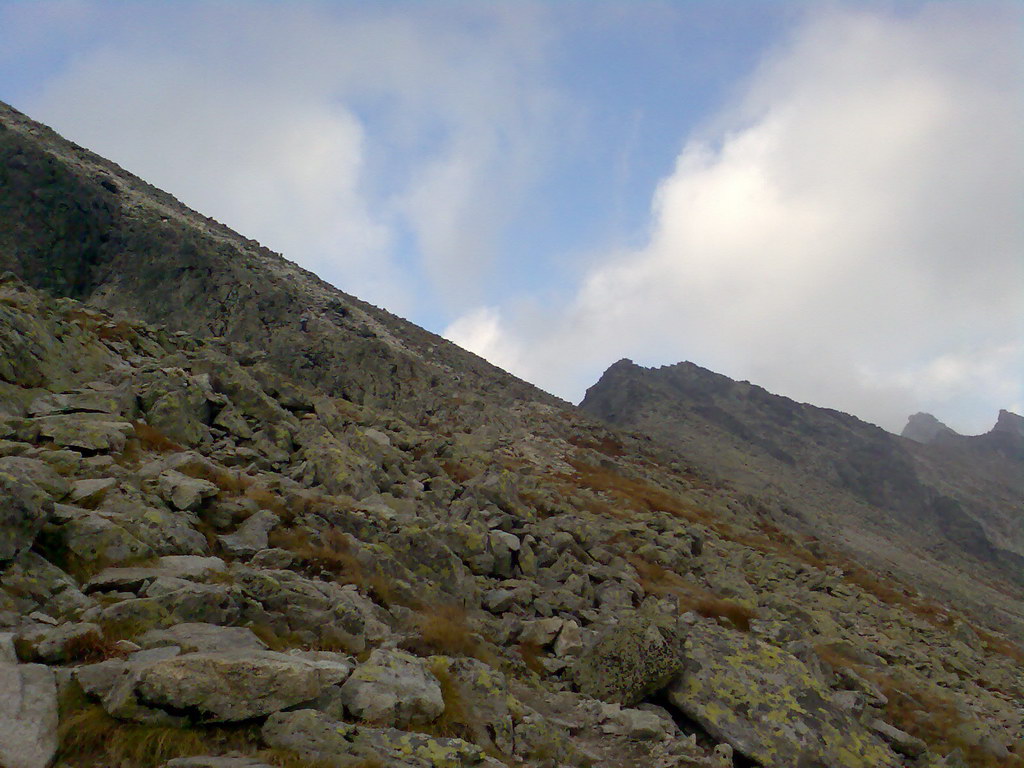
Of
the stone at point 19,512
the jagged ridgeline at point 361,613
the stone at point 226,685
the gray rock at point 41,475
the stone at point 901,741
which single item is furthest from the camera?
the stone at point 901,741

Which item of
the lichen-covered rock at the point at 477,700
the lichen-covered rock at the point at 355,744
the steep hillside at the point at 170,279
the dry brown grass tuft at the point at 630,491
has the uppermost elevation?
the steep hillside at the point at 170,279

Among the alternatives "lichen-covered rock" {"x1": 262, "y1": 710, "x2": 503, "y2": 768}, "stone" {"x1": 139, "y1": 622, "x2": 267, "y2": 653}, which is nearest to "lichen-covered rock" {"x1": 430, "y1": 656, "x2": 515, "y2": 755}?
"lichen-covered rock" {"x1": 262, "y1": 710, "x2": 503, "y2": 768}

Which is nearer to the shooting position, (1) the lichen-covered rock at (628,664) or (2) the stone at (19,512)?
(2) the stone at (19,512)

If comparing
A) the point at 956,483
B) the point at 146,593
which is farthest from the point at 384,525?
the point at 956,483

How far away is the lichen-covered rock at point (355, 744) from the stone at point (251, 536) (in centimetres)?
513

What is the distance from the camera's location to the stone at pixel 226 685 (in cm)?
548

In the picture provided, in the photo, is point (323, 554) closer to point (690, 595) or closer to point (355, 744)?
point (355, 744)

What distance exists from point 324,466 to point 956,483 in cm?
17263

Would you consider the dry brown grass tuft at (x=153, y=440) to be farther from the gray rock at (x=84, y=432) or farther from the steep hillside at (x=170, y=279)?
the steep hillside at (x=170, y=279)

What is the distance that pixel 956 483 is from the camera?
13775cm

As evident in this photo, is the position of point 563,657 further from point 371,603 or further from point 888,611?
point 888,611

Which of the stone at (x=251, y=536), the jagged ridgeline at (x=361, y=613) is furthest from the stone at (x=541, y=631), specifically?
the stone at (x=251, y=536)

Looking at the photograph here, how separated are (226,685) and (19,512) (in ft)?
14.0

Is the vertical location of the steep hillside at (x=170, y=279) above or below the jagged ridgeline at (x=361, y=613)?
above
